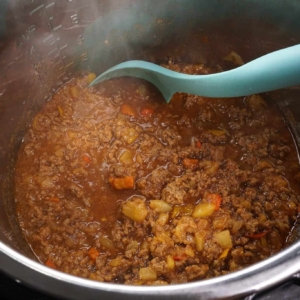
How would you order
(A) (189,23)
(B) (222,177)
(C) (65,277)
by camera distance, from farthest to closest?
1. (A) (189,23)
2. (B) (222,177)
3. (C) (65,277)

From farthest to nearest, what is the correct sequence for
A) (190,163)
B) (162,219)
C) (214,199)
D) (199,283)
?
(190,163), (214,199), (162,219), (199,283)

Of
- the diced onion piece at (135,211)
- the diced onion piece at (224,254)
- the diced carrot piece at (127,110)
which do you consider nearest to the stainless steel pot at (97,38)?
the diced carrot piece at (127,110)

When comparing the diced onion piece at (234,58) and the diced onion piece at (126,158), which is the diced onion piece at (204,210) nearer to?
the diced onion piece at (126,158)

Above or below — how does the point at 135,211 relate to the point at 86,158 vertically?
below

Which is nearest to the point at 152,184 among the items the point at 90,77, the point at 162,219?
the point at 162,219

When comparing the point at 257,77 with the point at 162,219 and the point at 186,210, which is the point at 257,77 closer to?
the point at 186,210

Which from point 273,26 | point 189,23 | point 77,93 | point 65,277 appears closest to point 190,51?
point 189,23

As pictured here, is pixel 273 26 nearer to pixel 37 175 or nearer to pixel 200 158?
pixel 200 158
